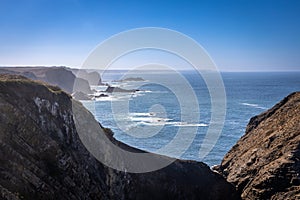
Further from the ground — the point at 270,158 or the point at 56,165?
the point at 56,165

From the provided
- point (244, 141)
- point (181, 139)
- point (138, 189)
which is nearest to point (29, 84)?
point (138, 189)

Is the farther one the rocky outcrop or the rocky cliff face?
the rocky outcrop

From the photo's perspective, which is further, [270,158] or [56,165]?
[270,158]

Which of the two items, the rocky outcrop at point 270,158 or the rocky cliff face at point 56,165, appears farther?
the rocky outcrop at point 270,158
